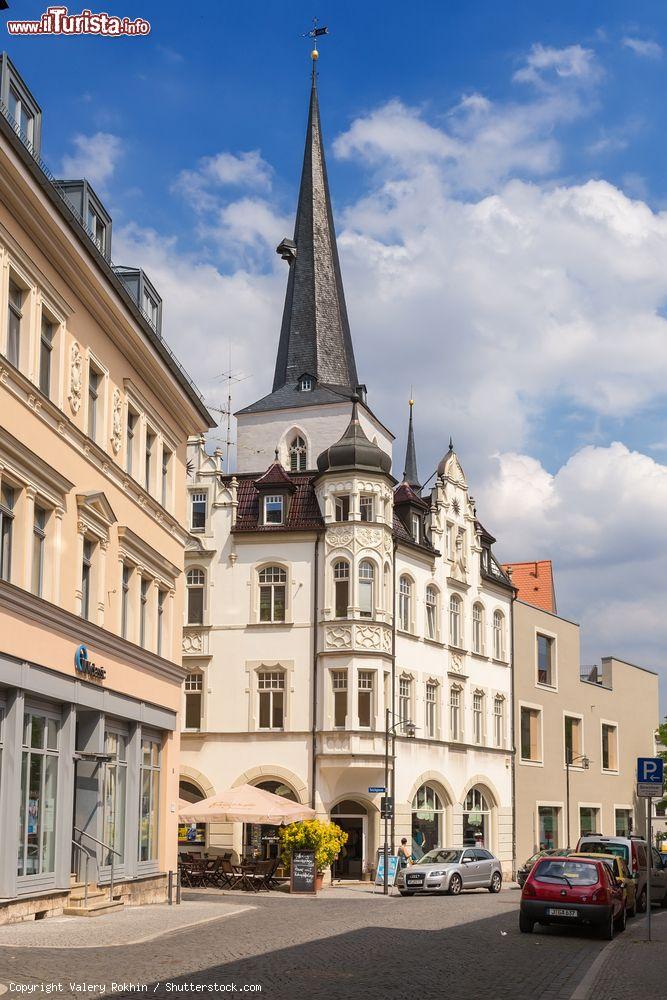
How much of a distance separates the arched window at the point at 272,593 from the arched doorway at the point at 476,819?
12.0 meters

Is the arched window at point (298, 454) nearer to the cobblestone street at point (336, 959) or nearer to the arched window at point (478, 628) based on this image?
the arched window at point (478, 628)

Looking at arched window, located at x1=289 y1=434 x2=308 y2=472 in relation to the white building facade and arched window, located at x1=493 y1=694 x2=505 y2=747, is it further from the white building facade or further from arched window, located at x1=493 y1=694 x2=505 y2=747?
arched window, located at x1=493 y1=694 x2=505 y2=747

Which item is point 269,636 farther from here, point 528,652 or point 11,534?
point 11,534

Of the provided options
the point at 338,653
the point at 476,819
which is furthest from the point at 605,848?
the point at 476,819

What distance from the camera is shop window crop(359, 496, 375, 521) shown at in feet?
161


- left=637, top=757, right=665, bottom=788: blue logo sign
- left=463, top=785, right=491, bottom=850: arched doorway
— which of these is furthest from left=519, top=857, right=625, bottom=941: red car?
left=463, top=785, right=491, bottom=850: arched doorway

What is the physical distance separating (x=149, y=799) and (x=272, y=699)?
17568mm

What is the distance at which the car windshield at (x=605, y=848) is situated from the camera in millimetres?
32969

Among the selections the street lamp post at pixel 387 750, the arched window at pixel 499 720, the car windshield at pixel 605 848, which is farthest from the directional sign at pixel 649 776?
the arched window at pixel 499 720

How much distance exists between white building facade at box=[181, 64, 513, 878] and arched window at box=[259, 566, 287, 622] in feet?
0.18

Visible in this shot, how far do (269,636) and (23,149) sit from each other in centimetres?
2972

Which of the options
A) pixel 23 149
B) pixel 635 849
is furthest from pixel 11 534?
pixel 635 849

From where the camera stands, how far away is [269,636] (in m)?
49.0

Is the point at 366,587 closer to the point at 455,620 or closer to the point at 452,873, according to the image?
the point at 455,620
